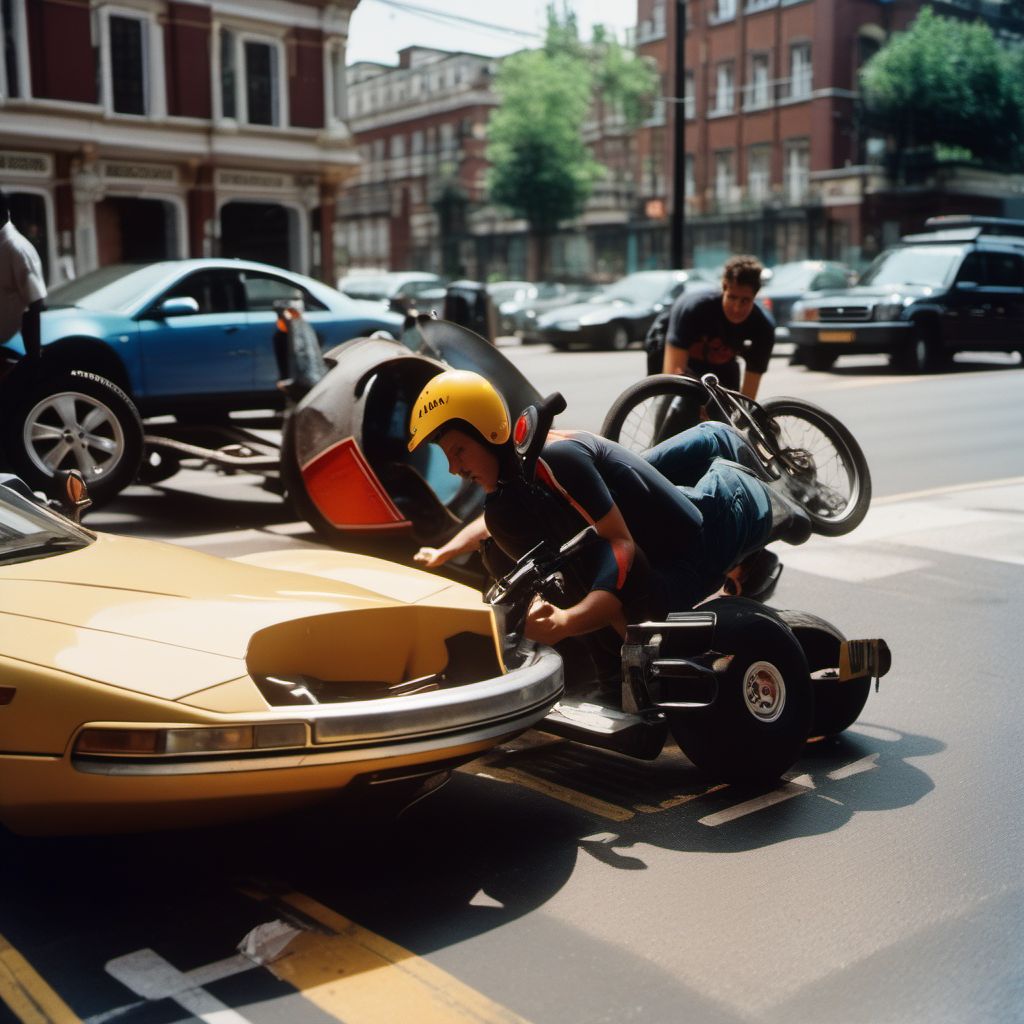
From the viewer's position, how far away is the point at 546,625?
14.7 ft

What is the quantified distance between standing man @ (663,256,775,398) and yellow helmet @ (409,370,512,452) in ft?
12.0

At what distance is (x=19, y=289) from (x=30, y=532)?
14.8 feet

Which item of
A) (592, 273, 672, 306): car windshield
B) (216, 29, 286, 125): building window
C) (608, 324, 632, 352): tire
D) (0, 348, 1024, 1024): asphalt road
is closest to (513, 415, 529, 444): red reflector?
(0, 348, 1024, 1024): asphalt road

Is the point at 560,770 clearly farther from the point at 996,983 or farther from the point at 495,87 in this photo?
the point at 495,87

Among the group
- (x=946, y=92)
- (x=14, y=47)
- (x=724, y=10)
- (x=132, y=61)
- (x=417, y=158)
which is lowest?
(x=14, y=47)

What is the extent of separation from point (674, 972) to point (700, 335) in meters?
5.13

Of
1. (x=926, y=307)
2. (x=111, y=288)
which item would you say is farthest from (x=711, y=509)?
(x=926, y=307)

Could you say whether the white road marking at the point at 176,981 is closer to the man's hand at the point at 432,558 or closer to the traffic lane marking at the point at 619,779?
the traffic lane marking at the point at 619,779

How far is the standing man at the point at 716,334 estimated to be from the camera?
796 centimetres

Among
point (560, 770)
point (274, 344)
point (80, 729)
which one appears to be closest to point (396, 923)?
point (80, 729)

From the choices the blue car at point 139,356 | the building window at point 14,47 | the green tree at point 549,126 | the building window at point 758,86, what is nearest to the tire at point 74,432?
the blue car at point 139,356

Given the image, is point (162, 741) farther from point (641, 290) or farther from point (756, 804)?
point (641, 290)

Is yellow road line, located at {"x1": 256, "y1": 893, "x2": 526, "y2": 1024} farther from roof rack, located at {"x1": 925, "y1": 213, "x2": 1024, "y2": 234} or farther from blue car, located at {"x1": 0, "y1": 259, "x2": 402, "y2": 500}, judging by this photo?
roof rack, located at {"x1": 925, "y1": 213, "x2": 1024, "y2": 234}

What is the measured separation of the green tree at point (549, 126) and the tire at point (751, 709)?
5240cm
